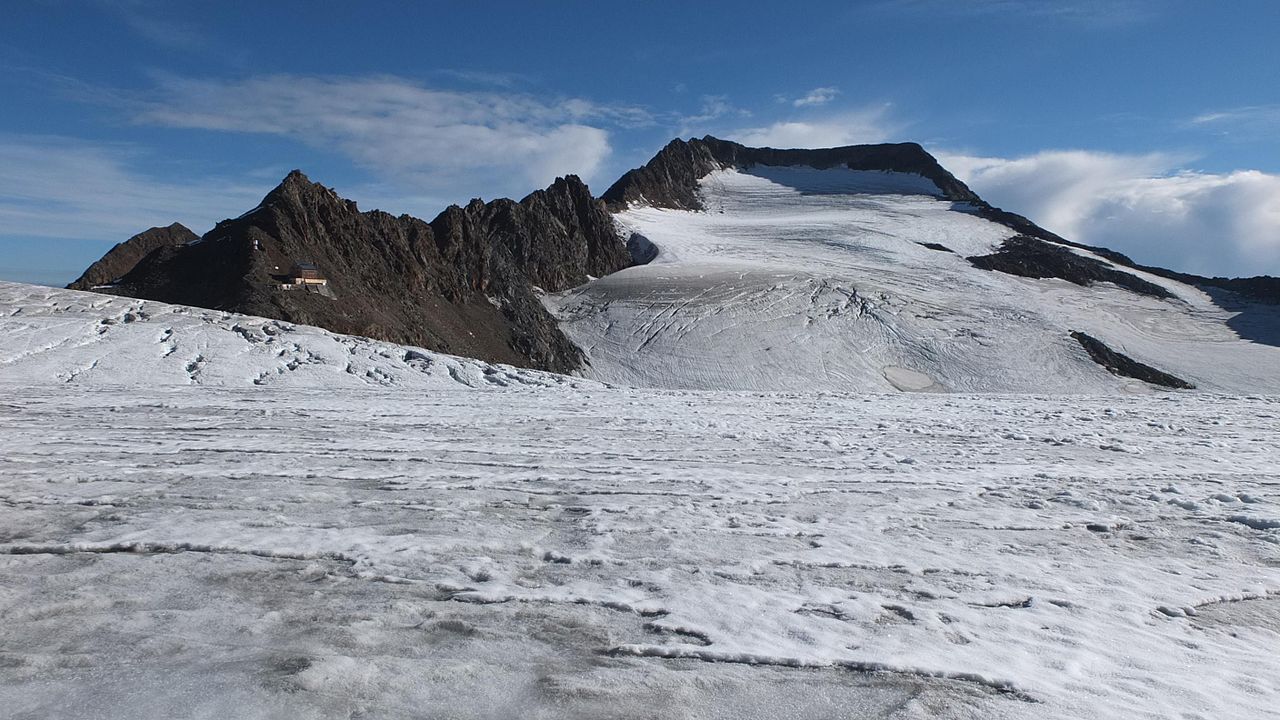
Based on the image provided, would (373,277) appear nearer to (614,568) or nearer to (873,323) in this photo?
(873,323)

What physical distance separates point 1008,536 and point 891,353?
126 ft

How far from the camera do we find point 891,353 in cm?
4341

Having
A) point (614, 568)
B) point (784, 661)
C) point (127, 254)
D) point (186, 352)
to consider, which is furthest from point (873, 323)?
point (127, 254)

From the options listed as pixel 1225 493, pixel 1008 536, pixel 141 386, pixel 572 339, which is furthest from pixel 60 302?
pixel 572 339

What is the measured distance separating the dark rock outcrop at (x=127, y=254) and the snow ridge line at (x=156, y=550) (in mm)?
46536

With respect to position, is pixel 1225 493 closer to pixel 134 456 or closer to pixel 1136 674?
pixel 1136 674

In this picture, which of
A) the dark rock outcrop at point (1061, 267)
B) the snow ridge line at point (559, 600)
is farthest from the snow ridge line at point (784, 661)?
the dark rock outcrop at point (1061, 267)

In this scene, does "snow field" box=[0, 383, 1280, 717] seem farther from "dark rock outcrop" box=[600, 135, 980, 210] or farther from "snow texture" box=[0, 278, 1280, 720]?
"dark rock outcrop" box=[600, 135, 980, 210]

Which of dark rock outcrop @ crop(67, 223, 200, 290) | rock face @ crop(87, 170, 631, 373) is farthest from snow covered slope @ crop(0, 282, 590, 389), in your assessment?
dark rock outcrop @ crop(67, 223, 200, 290)

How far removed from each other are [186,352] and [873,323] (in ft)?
127

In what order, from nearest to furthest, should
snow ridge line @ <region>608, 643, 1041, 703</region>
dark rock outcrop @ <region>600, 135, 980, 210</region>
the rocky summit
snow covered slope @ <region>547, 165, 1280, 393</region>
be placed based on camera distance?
snow ridge line @ <region>608, 643, 1041, 703</region>, the rocky summit, snow covered slope @ <region>547, 165, 1280, 393</region>, dark rock outcrop @ <region>600, 135, 980, 210</region>

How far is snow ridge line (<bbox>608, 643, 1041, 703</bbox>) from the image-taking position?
3.94 meters

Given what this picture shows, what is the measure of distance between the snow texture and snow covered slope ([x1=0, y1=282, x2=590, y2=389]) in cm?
395

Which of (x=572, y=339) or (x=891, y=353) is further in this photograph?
(x=572, y=339)
